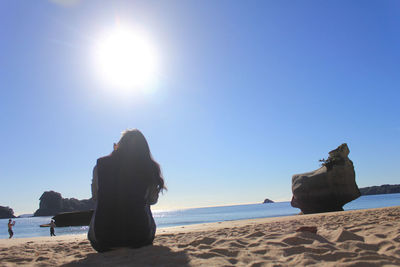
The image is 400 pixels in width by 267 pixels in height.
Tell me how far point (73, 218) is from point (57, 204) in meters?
110

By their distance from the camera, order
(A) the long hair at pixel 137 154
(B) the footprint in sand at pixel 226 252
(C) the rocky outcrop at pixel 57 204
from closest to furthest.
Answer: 1. (B) the footprint in sand at pixel 226 252
2. (A) the long hair at pixel 137 154
3. (C) the rocky outcrop at pixel 57 204

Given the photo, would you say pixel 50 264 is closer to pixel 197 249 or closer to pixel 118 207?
pixel 118 207

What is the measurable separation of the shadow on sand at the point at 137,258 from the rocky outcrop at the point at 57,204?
13692 centimetres

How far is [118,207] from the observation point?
338cm

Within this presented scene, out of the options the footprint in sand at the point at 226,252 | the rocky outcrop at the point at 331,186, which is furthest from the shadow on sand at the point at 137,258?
the rocky outcrop at the point at 331,186

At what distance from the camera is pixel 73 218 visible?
116 feet

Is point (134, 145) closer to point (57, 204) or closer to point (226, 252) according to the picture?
point (226, 252)

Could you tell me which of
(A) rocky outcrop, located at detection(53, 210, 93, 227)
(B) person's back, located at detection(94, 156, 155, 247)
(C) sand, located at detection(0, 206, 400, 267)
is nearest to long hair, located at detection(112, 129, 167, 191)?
(B) person's back, located at detection(94, 156, 155, 247)

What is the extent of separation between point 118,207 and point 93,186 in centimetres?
49

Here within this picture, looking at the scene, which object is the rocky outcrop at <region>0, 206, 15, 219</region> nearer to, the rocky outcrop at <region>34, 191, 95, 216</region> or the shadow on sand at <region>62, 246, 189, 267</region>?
the rocky outcrop at <region>34, 191, 95, 216</region>

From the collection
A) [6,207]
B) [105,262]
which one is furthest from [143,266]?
[6,207]

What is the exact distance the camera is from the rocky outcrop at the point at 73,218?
3469 centimetres

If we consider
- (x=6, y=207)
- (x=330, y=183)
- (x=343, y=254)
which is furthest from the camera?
(x=6, y=207)

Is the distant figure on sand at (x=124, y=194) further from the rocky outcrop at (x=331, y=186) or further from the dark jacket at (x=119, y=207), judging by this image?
the rocky outcrop at (x=331, y=186)
